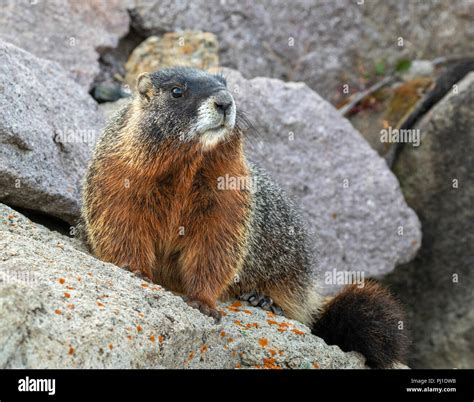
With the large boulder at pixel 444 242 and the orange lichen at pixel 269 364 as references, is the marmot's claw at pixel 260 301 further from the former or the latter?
the large boulder at pixel 444 242

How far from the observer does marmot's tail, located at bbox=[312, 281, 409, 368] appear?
21.9ft

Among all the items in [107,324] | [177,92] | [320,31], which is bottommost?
[107,324]

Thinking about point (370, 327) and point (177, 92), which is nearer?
point (177, 92)

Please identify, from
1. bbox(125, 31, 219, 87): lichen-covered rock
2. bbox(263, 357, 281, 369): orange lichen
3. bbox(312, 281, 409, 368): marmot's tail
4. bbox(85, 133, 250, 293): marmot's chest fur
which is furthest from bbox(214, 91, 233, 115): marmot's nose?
bbox(125, 31, 219, 87): lichen-covered rock

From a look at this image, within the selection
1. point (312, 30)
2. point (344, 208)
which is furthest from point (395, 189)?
point (312, 30)

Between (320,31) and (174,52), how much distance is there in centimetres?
230

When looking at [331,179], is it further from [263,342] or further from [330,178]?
[263,342]

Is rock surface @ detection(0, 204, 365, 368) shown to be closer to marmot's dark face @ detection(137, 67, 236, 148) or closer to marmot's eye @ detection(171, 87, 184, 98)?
marmot's dark face @ detection(137, 67, 236, 148)

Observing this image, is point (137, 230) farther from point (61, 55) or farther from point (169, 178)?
point (61, 55)

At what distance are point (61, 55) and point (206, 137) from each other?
3984 millimetres

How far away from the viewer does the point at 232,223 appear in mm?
6289

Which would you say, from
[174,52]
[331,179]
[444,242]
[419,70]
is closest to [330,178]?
[331,179]

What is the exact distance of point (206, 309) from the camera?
595 cm

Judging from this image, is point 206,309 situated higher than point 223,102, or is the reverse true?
point 223,102
